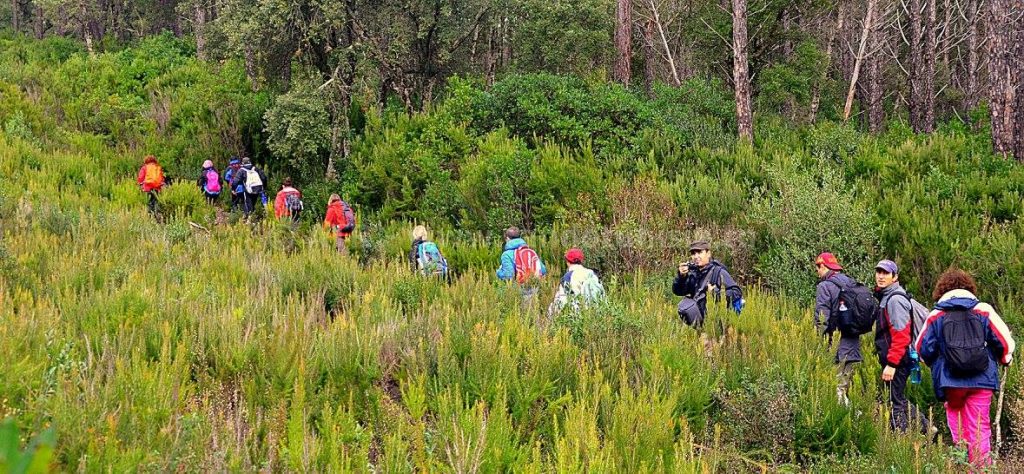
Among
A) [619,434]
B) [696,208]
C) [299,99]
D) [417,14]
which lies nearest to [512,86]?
[417,14]

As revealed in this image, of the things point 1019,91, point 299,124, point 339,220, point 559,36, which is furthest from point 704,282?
point 559,36

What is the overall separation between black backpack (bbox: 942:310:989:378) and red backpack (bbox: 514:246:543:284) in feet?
15.1

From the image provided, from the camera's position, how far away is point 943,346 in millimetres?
5184

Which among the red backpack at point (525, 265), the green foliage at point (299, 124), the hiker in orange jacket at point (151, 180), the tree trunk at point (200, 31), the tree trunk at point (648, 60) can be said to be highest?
the tree trunk at point (200, 31)

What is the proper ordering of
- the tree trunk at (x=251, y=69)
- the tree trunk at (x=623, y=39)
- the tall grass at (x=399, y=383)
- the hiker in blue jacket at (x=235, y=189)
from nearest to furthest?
A: the tall grass at (x=399, y=383)
the hiker in blue jacket at (x=235, y=189)
the tree trunk at (x=251, y=69)
the tree trunk at (x=623, y=39)

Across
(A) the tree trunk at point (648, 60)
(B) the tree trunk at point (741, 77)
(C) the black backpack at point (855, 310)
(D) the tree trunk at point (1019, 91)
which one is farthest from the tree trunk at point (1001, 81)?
(C) the black backpack at point (855, 310)

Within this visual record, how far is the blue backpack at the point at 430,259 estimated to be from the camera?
Answer: 9.28m

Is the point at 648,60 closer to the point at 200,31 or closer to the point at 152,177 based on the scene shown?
the point at 200,31

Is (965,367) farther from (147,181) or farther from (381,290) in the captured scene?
(147,181)

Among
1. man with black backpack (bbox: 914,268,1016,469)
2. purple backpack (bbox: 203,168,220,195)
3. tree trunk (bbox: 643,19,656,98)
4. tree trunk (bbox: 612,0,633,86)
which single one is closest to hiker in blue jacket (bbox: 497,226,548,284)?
man with black backpack (bbox: 914,268,1016,469)

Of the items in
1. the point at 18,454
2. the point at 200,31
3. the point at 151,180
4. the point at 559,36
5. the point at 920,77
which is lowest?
the point at 151,180

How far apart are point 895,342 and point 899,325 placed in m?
0.14

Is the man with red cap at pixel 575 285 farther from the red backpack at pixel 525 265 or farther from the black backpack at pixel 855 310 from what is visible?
the black backpack at pixel 855 310

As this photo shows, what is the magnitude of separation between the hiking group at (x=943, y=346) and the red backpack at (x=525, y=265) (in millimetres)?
3674
